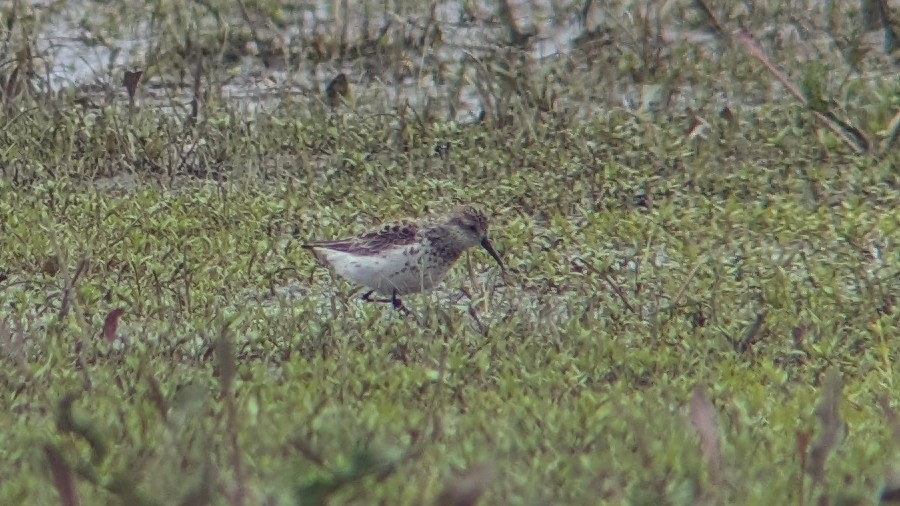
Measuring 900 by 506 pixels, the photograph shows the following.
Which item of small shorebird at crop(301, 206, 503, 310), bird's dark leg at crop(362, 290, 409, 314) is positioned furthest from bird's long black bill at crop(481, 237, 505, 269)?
bird's dark leg at crop(362, 290, 409, 314)

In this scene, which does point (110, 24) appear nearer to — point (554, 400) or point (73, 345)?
point (73, 345)

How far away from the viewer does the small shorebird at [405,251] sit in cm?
737

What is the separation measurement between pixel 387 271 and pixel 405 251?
15cm

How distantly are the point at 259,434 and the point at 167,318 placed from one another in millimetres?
1980

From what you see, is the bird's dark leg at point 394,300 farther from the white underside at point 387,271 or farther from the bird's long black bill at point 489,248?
the bird's long black bill at point 489,248

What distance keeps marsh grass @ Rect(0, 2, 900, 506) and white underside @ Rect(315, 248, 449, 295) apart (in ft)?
0.33

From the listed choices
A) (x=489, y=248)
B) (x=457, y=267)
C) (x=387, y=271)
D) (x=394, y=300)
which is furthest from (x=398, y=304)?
(x=457, y=267)

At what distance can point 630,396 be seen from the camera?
5.88 metres

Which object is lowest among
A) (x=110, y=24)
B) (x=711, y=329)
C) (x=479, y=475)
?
(x=110, y=24)

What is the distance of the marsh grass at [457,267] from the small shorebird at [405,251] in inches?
4.6

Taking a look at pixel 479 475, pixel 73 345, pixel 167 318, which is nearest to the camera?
pixel 479 475

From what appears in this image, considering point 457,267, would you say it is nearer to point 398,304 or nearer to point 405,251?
point 405,251

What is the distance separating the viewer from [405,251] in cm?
745

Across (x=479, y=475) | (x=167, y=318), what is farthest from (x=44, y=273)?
(x=479, y=475)
